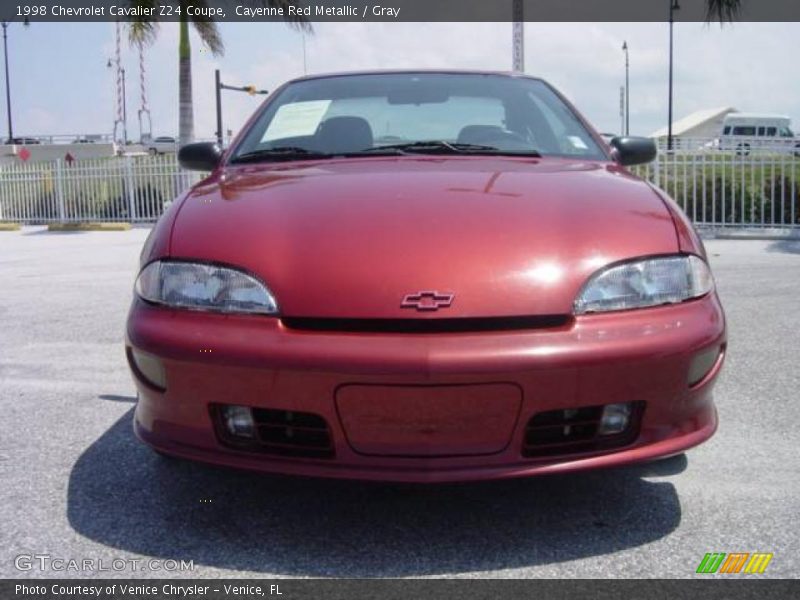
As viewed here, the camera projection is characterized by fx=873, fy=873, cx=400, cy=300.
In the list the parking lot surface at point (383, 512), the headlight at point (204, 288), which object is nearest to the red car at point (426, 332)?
the headlight at point (204, 288)

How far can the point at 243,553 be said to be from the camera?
2.31 m

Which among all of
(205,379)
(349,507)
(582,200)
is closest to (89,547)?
(205,379)

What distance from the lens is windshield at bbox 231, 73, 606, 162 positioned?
341 cm

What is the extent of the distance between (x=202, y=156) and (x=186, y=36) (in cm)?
1418

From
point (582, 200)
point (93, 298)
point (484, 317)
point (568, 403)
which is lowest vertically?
point (93, 298)

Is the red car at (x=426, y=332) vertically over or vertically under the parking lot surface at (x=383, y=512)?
over

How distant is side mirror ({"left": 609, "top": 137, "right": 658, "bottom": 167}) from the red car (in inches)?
38.4

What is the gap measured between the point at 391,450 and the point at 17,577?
99cm

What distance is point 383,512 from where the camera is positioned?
2.57 meters

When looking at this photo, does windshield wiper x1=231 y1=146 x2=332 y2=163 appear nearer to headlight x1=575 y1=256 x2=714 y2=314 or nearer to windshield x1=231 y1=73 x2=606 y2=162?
windshield x1=231 y1=73 x2=606 y2=162

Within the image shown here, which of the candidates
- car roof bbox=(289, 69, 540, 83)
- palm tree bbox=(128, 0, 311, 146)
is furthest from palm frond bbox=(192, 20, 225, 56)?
car roof bbox=(289, 69, 540, 83)

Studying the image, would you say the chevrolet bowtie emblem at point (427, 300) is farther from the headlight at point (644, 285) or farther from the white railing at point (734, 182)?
the white railing at point (734, 182)

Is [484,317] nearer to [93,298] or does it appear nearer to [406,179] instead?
[406,179]

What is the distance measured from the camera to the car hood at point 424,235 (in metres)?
2.26
